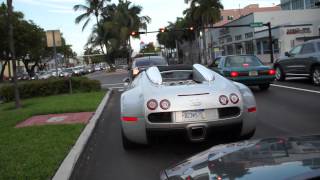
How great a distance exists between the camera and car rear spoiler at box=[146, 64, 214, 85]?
7348 millimetres

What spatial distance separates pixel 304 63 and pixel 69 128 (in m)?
10.6

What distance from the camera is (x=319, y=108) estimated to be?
11.1 meters

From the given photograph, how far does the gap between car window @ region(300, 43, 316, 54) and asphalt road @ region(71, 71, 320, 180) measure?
15.4 ft

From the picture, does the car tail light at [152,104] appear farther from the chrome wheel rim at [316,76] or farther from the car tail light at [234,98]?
the chrome wheel rim at [316,76]

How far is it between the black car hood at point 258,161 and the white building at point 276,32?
158ft

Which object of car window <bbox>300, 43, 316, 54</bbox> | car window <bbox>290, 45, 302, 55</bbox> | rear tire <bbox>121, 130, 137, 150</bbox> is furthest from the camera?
car window <bbox>290, 45, 302, 55</bbox>

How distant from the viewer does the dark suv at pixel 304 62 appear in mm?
16766

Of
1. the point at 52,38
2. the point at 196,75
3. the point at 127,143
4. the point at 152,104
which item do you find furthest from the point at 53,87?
the point at 152,104

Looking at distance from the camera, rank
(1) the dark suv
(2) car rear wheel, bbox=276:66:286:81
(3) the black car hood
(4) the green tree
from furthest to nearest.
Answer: (4) the green tree, (2) car rear wheel, bbox=276:66:286:81, (1) the dark suv, (3) the black car hood

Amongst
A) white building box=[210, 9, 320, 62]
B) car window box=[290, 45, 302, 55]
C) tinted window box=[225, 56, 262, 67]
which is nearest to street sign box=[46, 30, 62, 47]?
tinted window box=[225, 56, 262, 67]

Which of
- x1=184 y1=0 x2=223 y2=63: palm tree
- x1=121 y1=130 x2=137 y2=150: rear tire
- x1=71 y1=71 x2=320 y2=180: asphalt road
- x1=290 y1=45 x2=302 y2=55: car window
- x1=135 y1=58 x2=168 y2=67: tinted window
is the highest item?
x1=184 y1=0 x2=223 y2=63: palm tree

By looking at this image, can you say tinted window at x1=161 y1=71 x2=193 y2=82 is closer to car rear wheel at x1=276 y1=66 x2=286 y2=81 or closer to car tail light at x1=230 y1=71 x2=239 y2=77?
car tail light at x1=230 y1=71 x2=239 y2=77

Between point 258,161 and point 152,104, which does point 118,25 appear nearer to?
point 152,104

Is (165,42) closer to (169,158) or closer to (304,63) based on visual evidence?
(304,63)
